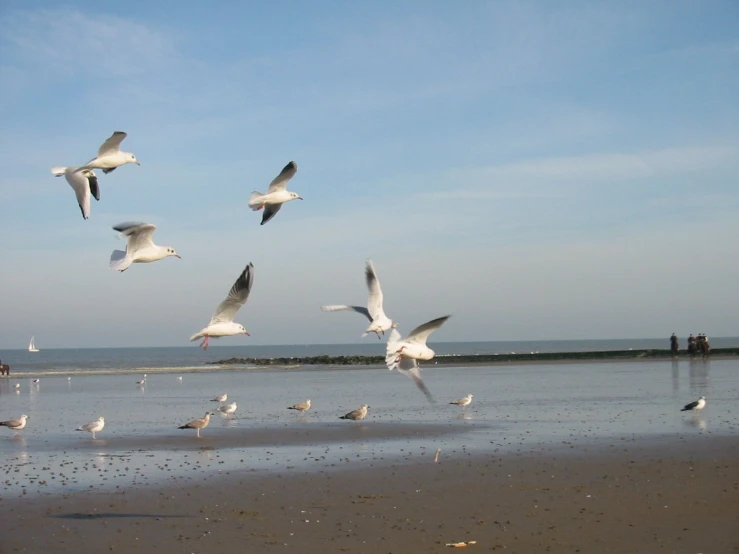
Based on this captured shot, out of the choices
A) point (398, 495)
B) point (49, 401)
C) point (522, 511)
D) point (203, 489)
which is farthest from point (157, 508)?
point (49, 401)

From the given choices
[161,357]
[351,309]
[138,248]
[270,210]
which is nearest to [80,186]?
[138,248]

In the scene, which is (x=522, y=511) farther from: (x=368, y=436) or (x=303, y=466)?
(x=368, y=436)

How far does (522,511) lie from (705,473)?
3.74m

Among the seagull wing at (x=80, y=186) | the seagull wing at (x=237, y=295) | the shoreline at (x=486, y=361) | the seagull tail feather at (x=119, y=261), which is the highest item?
the shoreline at (x=486, y=361)

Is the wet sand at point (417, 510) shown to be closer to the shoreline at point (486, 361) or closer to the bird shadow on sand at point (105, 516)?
the bird shadow on sand at point (105, 516)

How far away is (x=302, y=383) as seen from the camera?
129ft

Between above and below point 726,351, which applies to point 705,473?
below

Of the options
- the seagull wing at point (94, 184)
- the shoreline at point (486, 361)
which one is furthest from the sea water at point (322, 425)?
the shoreline at point (486, 361)

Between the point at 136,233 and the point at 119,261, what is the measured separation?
434 millimetres

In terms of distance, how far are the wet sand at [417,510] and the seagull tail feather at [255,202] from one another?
155 inches

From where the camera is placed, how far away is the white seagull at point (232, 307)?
10.7 meters

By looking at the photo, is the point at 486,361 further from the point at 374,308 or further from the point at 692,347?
the point at 374,308

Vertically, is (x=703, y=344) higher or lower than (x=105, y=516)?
higher

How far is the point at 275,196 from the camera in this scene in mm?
11898
